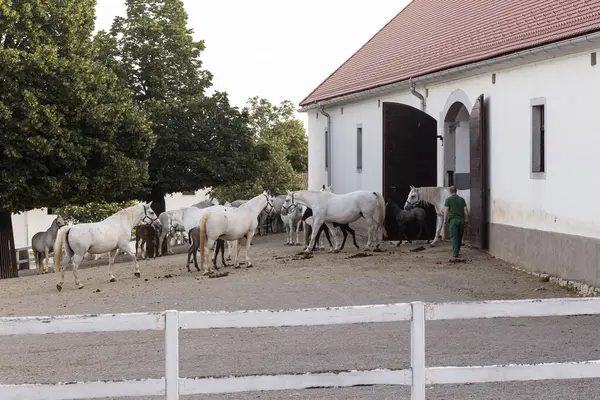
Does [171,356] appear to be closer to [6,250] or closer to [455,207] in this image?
[455,207]

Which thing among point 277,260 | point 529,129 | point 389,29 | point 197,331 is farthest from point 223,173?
point 197,331

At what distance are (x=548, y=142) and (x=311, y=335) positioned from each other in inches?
317

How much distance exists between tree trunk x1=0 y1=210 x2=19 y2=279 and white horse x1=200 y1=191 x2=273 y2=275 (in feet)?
38.6

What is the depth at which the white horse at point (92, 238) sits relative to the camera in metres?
20.3

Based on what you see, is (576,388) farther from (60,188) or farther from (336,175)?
(336,175)

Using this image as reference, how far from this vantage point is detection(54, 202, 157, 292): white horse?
2030 cm

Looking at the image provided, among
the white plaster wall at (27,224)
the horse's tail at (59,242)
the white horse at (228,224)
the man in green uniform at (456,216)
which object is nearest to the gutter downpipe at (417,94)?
the man in green uniform at (456,216)

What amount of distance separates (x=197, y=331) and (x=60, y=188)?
18.0m

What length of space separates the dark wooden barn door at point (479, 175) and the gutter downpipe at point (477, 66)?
964 mm

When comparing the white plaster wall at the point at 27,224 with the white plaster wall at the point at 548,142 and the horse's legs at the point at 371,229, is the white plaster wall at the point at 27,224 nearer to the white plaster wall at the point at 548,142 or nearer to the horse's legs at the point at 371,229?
the horse's legs at the point at 371,229

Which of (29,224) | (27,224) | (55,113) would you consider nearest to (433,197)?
(55,113)

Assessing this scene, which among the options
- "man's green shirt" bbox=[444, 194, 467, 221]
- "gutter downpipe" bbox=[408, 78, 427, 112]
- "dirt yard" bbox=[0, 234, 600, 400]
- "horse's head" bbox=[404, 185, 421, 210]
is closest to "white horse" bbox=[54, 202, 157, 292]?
"dirt yard" bbox=[0, 234, 600, 400]

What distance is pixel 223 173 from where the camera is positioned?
137 feet

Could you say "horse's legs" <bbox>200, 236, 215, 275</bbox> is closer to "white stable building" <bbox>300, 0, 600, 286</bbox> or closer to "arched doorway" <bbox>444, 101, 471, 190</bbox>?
"white stable building" <bbox>300, 0, 600, 286</bbox>
